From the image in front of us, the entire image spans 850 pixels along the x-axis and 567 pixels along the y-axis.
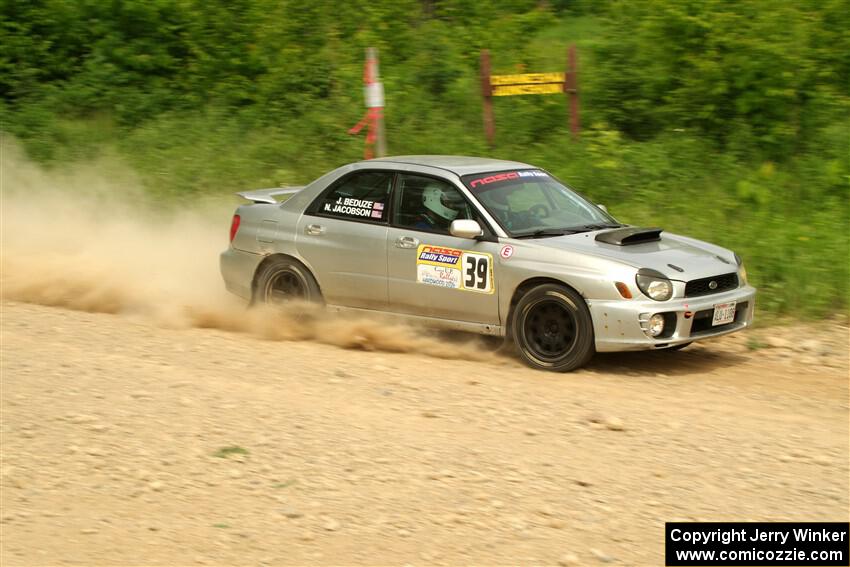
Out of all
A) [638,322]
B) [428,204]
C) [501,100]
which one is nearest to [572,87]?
[501,100]

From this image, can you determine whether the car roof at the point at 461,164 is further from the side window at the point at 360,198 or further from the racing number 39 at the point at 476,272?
the racing number 39 at the point at 476,272

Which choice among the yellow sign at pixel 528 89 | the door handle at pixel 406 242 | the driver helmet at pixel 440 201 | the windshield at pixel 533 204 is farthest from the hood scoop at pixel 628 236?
the yellow sign at pixel 528 89

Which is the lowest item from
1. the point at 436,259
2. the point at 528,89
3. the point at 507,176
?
the point at 436,259

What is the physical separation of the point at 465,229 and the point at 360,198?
139 cm

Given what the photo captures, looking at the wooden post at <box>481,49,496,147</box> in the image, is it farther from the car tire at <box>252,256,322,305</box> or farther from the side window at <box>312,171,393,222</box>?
the car tire at <box>252,256,322,305</box>

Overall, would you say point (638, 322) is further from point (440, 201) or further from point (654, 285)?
point (440, 201)

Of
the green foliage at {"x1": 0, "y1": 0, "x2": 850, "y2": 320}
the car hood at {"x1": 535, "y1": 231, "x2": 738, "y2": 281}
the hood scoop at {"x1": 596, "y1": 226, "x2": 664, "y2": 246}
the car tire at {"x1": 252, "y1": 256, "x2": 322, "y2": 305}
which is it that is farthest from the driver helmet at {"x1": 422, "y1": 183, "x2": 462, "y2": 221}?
the green foliage at {"x1": 0, "y1": 0, "x2": 850, "y2": 320}

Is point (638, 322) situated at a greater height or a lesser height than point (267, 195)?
lesser

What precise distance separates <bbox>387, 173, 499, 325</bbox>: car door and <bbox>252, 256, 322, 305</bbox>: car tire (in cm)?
94

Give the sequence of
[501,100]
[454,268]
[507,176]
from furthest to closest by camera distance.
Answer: [501,100], [507,176], [454,268]

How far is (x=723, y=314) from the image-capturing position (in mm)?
8156

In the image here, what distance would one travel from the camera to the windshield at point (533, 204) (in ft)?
28.5

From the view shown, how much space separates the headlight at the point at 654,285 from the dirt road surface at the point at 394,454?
25.8 inches

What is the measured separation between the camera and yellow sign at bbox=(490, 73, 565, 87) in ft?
46.9
